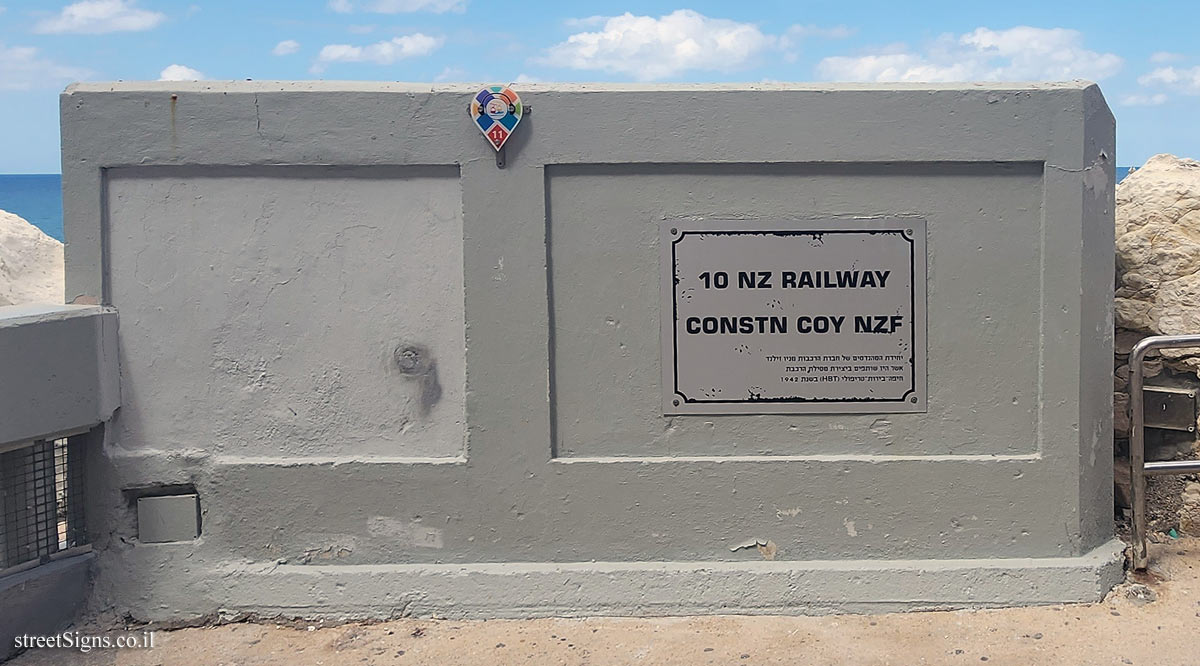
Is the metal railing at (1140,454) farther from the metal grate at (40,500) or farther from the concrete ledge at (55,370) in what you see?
the metal grate at (40,500)

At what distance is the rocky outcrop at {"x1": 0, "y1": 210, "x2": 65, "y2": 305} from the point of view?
510 inches

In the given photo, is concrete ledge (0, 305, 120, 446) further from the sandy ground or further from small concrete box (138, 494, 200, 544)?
the sandy ground

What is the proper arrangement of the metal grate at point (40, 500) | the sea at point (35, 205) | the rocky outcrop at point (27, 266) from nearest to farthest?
the metal grate at point (40, 500), the rocky outcrop at point (27, 266), the sea at point (35, 205)

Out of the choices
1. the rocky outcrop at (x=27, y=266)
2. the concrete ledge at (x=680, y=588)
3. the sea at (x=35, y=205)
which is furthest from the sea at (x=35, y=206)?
the concrete ledge at (x=680, y=588)

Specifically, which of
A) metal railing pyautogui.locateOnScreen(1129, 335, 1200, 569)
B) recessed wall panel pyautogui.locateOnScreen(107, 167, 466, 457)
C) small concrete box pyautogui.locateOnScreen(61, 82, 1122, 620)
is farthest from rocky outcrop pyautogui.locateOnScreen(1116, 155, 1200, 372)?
recessed wall panel pyautogui.locateOnScreen(107, 167, 466, 457)

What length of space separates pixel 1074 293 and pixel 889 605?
5.07ft

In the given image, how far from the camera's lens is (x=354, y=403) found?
13.6 ft

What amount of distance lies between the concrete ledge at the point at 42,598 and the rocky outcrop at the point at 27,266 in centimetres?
970

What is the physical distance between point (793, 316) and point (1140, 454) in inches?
66.7

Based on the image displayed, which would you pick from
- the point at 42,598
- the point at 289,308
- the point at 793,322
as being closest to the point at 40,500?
the point at 42,598

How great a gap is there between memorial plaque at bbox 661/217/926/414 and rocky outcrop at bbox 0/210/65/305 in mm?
11251

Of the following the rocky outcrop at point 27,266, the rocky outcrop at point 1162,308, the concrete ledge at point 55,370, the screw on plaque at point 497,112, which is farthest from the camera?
the rocky outcrop at point 27,266

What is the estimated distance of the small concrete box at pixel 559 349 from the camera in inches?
159

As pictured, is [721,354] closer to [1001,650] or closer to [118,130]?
[1001,650]
